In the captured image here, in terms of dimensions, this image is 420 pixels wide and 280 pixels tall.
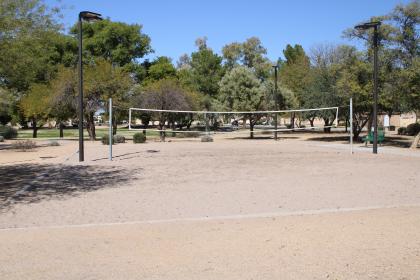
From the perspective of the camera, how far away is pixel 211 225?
7.27 meters

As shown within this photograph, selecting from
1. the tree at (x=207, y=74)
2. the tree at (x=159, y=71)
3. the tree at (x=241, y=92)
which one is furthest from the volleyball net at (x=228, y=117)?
the tree at (x=159, y=71)

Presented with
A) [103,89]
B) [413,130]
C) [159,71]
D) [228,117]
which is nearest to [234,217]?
[103,89]

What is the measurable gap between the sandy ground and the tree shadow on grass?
41mm

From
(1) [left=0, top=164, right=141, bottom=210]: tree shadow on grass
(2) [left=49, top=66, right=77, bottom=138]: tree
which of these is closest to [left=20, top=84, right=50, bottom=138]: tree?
(2) [left=49, top=66, right=77, bottom=138]: tree

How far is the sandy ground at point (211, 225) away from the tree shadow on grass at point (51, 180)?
4cm

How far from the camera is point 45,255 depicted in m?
5.62

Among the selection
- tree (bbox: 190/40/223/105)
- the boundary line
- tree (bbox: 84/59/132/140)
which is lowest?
the boundary line

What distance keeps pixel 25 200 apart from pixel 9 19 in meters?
4.03

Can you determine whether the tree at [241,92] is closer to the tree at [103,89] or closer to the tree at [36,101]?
the tree at [103,89]

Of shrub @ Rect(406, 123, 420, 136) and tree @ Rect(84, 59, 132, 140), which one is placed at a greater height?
tree @ Rect(84, 59, 132, 140)

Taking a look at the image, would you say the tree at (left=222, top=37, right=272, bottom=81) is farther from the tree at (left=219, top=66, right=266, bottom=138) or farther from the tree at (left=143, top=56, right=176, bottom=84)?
the tree at (left=219, top=66, right=266, bottom=138)

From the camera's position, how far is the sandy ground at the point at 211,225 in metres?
5.14

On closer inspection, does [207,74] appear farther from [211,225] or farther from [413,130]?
[211,225]

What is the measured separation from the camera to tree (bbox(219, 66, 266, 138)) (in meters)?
39.0
